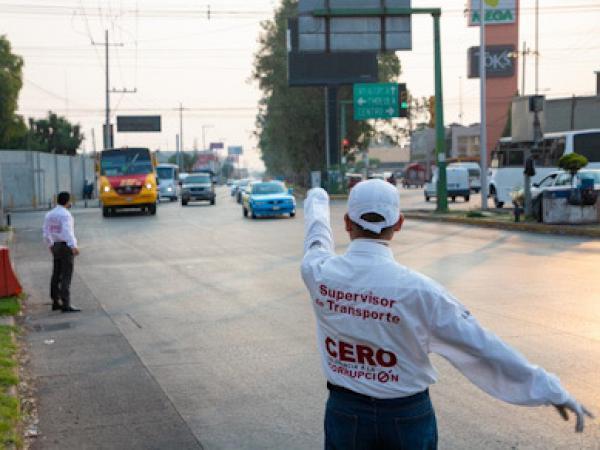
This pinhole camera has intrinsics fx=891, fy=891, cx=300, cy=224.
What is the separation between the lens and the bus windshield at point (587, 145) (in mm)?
34938

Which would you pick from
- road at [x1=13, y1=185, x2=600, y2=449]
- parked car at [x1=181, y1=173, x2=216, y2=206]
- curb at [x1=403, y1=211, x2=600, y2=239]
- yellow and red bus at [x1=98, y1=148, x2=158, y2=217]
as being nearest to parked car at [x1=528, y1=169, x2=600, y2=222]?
curb at [x1=403, y1=211, x2=600, y2=239]

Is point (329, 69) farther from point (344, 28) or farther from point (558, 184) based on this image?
point (558, 184)

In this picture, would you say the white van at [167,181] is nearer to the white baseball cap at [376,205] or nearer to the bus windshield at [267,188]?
the bus windshield at [267,188]

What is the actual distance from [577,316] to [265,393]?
4.74 meters

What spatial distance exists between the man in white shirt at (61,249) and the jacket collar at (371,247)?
9.72m

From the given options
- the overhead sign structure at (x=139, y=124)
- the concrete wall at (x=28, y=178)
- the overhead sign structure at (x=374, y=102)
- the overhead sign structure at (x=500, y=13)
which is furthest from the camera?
the overhead sign structure at (x=139, y=124)

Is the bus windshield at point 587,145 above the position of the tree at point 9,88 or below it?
below

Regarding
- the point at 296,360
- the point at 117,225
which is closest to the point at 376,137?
the point at 117,225

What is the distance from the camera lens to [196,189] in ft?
169

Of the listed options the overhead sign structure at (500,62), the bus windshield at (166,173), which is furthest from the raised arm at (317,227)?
the overhead sign structure at (500,62)

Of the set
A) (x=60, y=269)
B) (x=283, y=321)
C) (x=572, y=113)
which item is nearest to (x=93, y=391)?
(x=283, y=321)

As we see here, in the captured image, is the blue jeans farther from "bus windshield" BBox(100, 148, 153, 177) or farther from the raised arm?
"bus windshield" BBox(100, 148, 153, 177)

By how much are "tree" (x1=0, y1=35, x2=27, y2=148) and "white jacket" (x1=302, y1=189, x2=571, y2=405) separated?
6163 cm

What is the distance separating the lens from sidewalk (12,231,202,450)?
6281mm
